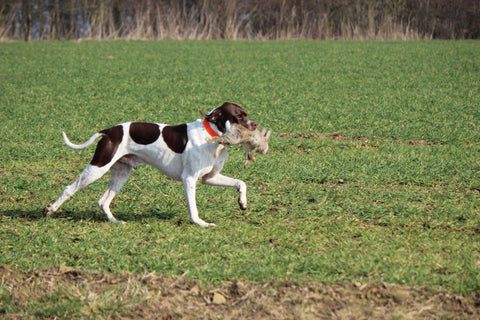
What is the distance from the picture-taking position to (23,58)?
2459 centimetres

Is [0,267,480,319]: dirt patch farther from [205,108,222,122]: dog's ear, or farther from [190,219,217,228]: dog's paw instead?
[205,108,222,122]: dog's ear

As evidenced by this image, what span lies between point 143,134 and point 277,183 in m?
2.94

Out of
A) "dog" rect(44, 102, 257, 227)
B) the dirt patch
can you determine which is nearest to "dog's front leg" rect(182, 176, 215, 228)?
"dog" rect(44, 102, 257, 227)

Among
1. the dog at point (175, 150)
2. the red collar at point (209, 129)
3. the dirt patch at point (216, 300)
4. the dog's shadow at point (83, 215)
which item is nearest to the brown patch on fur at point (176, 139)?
the dog at point (175, 150)

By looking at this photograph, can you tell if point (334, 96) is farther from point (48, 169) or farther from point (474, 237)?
point (474, 237)

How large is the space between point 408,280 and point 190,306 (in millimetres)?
1932

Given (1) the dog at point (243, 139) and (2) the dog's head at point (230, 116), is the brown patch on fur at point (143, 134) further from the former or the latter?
(1) the dog at point (243, 139)

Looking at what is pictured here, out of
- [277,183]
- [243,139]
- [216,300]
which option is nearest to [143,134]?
[243,139]

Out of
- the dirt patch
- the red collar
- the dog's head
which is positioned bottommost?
the dirt patch

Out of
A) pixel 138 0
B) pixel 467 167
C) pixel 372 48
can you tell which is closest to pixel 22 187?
pixel 467 167

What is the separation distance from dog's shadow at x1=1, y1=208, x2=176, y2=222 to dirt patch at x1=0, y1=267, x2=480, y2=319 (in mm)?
1891

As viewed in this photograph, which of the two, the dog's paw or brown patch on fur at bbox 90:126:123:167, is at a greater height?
brown patch on fur at bbox 90:126:123:167

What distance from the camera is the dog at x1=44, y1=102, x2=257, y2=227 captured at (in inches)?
252

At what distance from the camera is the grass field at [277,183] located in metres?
5.54
